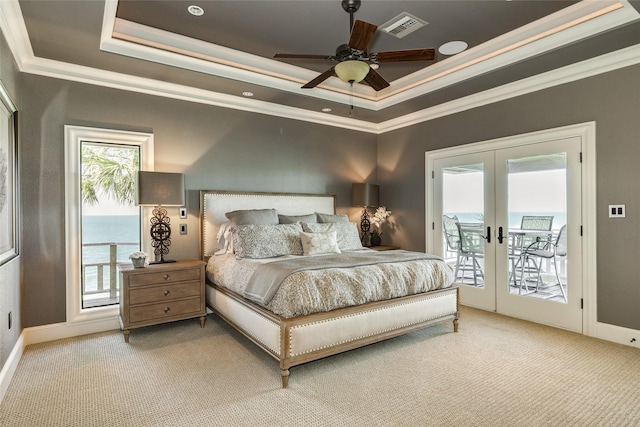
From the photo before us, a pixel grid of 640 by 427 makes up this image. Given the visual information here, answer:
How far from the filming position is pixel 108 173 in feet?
13.1

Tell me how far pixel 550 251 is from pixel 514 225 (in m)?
0.48

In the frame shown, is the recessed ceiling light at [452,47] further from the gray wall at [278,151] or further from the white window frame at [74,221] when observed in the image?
the white window frame at [74,221]

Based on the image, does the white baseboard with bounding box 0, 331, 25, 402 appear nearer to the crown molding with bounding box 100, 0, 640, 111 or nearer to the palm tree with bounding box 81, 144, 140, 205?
the palm tree with bounding box 81, 144, 140, 205

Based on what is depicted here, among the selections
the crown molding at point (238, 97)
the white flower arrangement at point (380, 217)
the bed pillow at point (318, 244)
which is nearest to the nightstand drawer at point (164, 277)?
the bed pillow at point (318, 244)

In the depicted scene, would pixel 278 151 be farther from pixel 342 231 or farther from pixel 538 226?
pixel 538 226

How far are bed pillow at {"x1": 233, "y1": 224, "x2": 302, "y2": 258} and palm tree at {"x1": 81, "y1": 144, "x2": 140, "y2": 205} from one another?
1.40 meters

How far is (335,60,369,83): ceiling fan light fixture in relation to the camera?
8.93 ft

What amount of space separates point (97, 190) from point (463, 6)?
4.10 metres

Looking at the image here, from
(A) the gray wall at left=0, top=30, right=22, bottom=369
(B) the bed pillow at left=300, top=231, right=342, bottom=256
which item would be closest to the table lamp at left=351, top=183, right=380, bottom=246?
(B) the bed pillow at left=300, top=231, right=342, bottom=256

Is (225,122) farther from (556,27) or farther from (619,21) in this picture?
(619,21)

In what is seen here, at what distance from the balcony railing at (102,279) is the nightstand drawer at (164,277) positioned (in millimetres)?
701

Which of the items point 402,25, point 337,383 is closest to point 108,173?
point 337,383

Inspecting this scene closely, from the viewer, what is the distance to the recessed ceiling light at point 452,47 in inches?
145

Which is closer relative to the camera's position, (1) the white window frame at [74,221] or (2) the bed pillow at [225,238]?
(1) the white window frame at [74,221]
